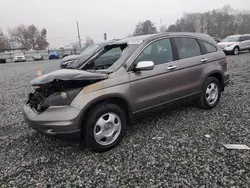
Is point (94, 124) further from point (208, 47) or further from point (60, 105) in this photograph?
point (208, 47)

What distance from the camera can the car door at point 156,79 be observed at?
3355 mm

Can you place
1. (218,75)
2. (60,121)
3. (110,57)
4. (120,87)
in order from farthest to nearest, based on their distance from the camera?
(218,75)
(110,57)
(120,87)
(60,121)

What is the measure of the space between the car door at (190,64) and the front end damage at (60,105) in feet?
5.54

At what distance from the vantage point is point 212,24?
6016cm

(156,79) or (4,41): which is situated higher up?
(4,41)

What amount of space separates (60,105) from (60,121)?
0.22 meters

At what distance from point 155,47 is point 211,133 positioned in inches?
68.7

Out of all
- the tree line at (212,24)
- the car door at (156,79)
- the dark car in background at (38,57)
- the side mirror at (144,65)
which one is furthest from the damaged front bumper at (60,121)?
the tree line at (212,24)

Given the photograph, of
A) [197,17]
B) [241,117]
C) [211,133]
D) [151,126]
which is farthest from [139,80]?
[197,17]

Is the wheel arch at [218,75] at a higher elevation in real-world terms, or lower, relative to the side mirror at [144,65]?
lower

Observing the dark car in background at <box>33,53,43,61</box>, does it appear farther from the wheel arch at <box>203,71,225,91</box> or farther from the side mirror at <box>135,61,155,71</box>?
the side mirror at <box>135,61,155,71</box>

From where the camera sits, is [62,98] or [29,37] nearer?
[62,98]

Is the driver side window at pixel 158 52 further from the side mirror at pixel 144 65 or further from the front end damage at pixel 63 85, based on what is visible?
the front end damage at pixel 63 85

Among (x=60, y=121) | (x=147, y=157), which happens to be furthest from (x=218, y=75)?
(x=60, y=121)
